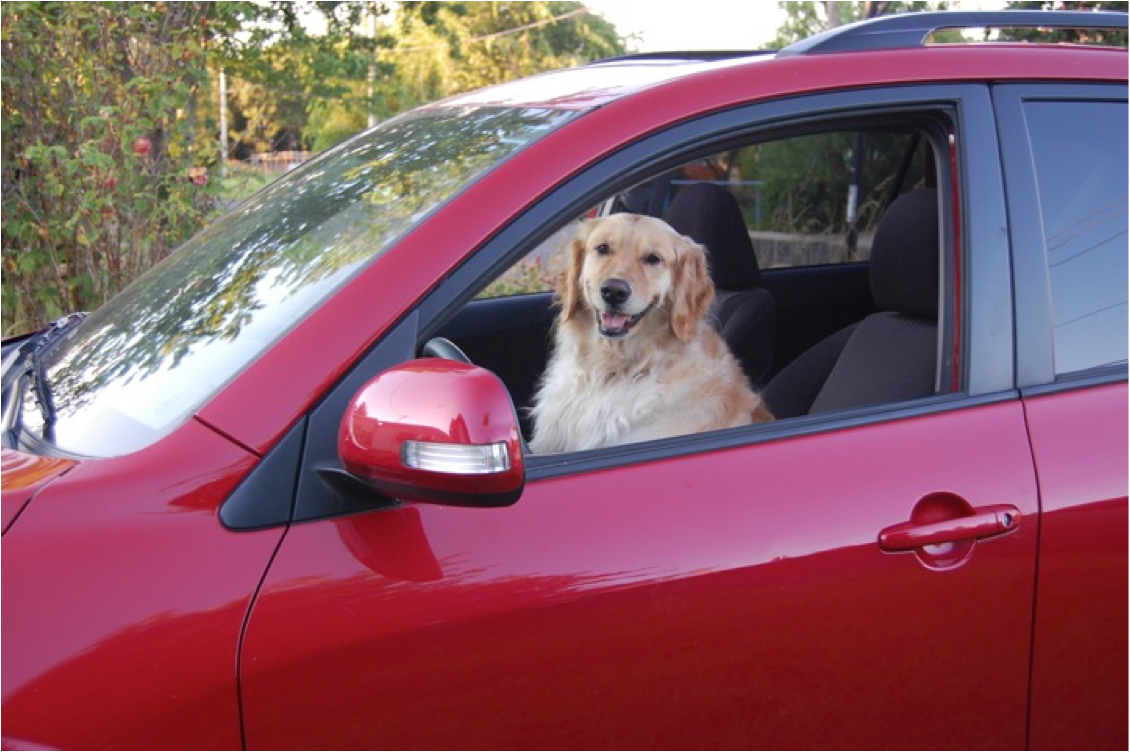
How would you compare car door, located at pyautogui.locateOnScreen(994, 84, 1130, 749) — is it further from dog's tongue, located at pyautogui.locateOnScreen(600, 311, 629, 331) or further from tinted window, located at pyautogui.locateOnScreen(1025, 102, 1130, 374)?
dog's tongue, located at pyautogui.locateOnScreen(600, 311, 629, 331)

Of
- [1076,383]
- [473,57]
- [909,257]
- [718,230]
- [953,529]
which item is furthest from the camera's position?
[473,57]

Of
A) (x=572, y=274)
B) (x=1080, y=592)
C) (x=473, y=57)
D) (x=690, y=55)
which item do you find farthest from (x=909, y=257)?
(x=473, y=57)

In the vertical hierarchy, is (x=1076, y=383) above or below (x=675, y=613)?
above

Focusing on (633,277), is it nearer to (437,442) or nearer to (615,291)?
(615,291)

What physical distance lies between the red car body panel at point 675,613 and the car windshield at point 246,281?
15.7 inches

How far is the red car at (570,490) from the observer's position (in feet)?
5.71

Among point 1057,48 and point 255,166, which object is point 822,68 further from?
point 255,166

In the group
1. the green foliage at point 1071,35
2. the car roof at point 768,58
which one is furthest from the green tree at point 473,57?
the car roof at point 768,58

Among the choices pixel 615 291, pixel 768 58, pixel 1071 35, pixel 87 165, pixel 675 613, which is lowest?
pixel 675 613

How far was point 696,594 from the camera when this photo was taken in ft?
6.32

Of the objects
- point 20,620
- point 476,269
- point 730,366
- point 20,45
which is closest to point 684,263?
point 730,366

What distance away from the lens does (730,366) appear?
3.64 meters

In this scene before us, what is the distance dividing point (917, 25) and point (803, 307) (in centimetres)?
253

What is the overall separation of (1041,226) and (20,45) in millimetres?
5387
